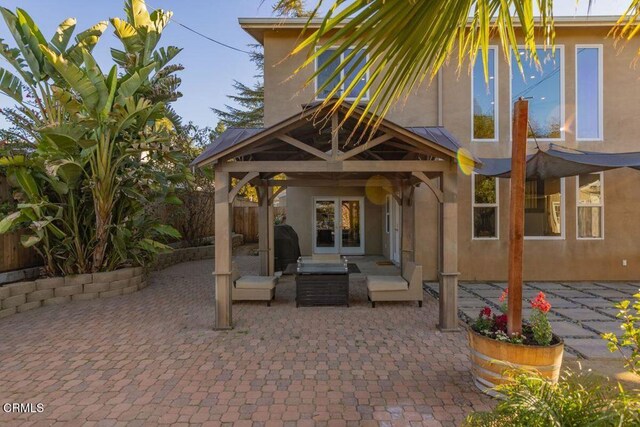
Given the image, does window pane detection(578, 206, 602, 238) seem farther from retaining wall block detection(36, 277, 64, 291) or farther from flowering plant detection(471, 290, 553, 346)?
retaining wall block detection(36, 277, 64, 291)

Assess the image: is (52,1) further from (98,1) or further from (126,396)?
(126,396)

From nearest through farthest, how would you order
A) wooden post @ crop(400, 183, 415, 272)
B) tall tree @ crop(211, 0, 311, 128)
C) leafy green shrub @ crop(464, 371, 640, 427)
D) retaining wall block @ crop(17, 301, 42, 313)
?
leafy green shrub @ crop(464, 371, 640, 427) → retaining wall block @ crop(17, 301, 42, 313) → wooden post @ crop(400, 183, 415, 272) → tall tree @ crop(211, 0, 311, 128)

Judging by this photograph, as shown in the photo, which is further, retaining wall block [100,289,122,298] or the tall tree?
the tall tree

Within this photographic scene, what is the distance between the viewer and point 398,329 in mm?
5492

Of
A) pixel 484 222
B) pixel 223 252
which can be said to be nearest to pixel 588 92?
pixel 484 222

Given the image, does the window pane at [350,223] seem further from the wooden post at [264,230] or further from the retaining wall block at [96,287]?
the retaining wall block at [96,287]

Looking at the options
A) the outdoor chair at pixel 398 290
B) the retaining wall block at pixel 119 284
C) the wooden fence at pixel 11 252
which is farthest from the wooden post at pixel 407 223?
the wooden fence at pixel 11 252

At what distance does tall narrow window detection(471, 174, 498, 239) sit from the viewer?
29.6 feet

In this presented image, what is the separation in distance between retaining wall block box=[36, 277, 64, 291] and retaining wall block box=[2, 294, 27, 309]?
0.96 feet

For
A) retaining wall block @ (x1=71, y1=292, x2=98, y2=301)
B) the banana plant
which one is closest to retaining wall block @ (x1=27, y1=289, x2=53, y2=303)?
retaining wall block @ (x1=71, y1=292, x2=98, y2=301)

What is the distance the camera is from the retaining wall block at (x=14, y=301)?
6160 mm

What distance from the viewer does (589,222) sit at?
9.00 metres

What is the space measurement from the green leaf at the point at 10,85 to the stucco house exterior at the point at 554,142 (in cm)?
519

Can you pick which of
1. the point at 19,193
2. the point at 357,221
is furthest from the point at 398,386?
the point at 357,221
